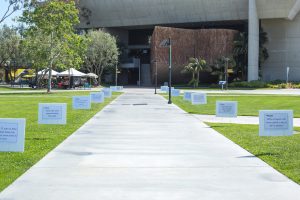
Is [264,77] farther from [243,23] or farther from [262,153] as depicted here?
[262,153]

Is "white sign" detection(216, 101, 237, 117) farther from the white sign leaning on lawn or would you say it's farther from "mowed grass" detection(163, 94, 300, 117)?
the white sign leaning on lawn

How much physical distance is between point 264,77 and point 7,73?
6333cm

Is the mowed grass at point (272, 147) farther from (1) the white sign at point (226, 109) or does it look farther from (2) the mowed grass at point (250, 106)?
(2) the mowed grass at point (250, 106)

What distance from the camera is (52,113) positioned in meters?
17.0

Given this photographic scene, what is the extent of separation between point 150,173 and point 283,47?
286 feet

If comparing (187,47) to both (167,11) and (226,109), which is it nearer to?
(167,11)

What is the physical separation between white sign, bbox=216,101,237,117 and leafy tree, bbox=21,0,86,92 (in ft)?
127

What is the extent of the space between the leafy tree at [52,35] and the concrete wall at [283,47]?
44258 mm

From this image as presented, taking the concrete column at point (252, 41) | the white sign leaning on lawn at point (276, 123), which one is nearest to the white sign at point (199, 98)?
the white sign leaning on lawn at point (276, 123)

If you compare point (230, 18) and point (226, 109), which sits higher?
point (230, 18)

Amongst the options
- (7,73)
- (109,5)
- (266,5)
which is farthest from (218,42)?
(7,73)

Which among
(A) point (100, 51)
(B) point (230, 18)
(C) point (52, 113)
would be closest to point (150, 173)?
(C) point (52, 113)

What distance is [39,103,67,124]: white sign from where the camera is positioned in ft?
55.5

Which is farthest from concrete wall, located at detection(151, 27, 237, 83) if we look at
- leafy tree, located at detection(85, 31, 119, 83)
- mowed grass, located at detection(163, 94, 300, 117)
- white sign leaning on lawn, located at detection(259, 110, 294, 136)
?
white sign leaning on lawn, located at detection(259, 110, 294, 136)
